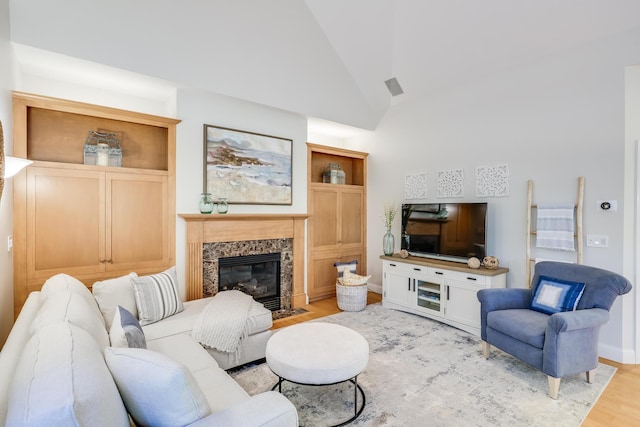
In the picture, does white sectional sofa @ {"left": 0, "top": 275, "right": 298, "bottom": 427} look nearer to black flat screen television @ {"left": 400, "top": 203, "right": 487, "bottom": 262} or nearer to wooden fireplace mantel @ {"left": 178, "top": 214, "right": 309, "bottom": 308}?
wooden fireplace mantel @ {"left": 178, "top": 214, "right": 309, "bottom": 308}

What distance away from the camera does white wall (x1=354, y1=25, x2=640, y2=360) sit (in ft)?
9.93

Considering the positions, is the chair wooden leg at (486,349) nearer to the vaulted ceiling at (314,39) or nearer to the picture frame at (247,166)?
the picture frame at (247,166)

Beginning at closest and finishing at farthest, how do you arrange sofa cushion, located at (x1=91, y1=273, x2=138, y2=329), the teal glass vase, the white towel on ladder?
sofa cushion, located at (x1=91, y1=273, x2=138, y2=329), the white towel on ladder, the teal glass vase

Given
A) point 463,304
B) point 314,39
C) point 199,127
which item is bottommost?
point 463,304

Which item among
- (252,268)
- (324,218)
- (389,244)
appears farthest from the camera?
(324,218)

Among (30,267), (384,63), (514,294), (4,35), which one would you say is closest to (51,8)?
A: (4,35)

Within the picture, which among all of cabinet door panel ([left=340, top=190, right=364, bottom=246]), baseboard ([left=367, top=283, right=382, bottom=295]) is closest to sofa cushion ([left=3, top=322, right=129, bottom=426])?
cabinet door panel ([left=340, top=190, right=364, bottom=246])

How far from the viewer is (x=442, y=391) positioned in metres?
2.46

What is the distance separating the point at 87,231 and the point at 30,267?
0.52 meters

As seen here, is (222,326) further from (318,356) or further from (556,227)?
(556,227)

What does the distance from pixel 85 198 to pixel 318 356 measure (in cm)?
275

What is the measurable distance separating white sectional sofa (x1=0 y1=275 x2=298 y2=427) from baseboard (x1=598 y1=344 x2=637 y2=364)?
11.3ft

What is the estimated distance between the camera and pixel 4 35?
2.33m

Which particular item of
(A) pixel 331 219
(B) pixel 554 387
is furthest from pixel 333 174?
(B) pixel 554 387
